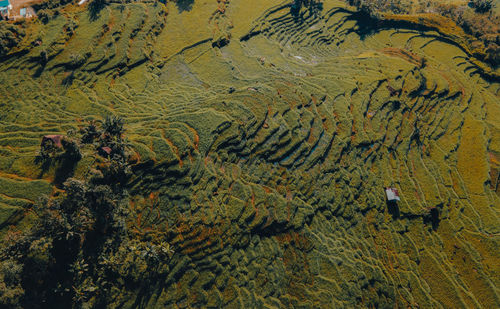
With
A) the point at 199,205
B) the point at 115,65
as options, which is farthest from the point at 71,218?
the point at 115,65

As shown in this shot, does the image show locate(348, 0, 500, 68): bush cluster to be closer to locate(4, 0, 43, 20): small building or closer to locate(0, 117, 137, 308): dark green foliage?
locate(0, 117, 137, 308): dark green foliage

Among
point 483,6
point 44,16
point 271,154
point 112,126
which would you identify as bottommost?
point 271,154

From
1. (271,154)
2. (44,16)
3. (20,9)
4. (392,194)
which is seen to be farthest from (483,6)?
(20,9)

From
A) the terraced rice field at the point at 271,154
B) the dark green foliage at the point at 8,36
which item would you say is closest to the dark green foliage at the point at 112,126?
the terraced rice field at the point at 271,154

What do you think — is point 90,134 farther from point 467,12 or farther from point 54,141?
point 467,12

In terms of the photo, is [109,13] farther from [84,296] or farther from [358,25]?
[358,25]

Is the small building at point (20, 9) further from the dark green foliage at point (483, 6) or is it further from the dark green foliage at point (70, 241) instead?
the dark green foliage at point (483, 6)
